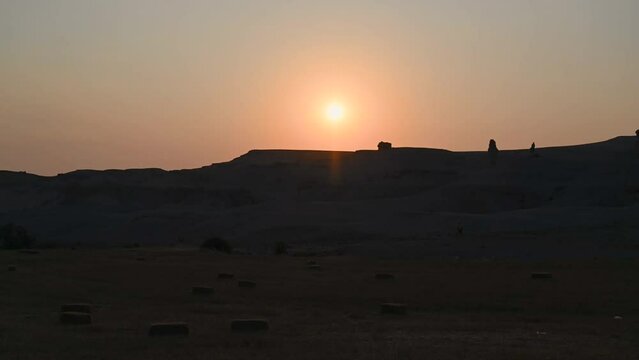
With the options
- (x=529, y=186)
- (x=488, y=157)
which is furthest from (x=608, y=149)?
(x=529, y=186)

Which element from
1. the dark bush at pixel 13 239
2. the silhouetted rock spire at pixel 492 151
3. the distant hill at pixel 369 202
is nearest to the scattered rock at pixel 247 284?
the distant hill at pixel 369 202

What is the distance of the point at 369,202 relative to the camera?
9656 centimetres

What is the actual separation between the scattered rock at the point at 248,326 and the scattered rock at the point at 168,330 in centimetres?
88

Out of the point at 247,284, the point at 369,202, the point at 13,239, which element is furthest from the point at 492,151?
the point at 247,284

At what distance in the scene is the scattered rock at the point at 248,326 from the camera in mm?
15953

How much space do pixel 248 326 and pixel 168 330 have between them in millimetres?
1394

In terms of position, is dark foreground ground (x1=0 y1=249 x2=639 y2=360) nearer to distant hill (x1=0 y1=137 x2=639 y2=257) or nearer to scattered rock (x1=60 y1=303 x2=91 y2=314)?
scattered rock (x1=60 y1=303 x2=91 y2=314)

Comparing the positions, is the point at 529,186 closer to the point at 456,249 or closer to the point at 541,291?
Answer: the point at 456,249

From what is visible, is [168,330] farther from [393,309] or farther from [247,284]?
[247,284]

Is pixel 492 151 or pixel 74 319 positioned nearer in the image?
pixel 74 319

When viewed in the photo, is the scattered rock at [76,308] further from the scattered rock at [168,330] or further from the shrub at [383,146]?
the shrub at [383,146]

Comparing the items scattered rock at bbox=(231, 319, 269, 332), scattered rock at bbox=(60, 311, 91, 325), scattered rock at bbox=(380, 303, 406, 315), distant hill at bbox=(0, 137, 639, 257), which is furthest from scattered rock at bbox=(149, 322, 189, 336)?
distant hill at bbox=(0, 137, 639, 257)

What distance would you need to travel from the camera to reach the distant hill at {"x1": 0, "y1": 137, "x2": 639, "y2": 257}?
53531 mm

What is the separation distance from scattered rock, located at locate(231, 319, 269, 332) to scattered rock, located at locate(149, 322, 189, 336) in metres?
0.88
